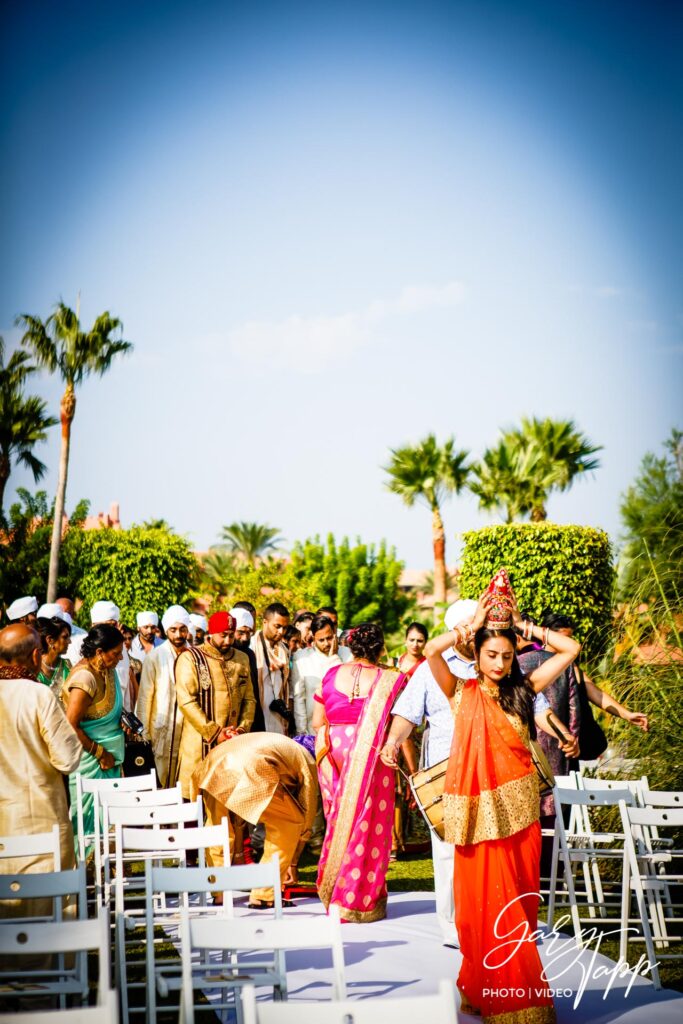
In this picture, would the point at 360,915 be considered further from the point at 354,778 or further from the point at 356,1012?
the point at 356,1012

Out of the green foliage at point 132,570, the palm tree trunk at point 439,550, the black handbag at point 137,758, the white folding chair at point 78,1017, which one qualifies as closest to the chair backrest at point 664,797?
the white folding chair at point 78,1017

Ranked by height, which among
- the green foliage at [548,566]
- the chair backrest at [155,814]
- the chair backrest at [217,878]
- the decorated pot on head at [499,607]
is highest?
the green foliage at [548,566]

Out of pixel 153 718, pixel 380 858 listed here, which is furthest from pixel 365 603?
pixel 380 858

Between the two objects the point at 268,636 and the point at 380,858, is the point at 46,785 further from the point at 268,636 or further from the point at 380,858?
the point at 268,636

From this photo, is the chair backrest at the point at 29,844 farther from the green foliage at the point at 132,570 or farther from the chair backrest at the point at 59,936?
the green foliage at the point at 132,570

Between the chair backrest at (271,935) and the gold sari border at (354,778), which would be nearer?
the chair backrest at (271,935)

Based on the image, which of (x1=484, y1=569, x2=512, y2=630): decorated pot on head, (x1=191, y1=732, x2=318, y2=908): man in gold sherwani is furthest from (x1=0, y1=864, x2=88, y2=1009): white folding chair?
(x1=191, y1=732, x2=318, y2=908): man in gold sherwani

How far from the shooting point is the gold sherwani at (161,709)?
9555mm

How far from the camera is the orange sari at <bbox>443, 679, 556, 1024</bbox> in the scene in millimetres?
4523

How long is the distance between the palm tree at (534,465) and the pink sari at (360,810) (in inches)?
762

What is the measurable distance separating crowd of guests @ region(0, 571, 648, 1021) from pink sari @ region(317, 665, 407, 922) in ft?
0.03

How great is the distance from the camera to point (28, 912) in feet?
15.5

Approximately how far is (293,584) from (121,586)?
4.22 metres

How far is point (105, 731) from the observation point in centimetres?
676
